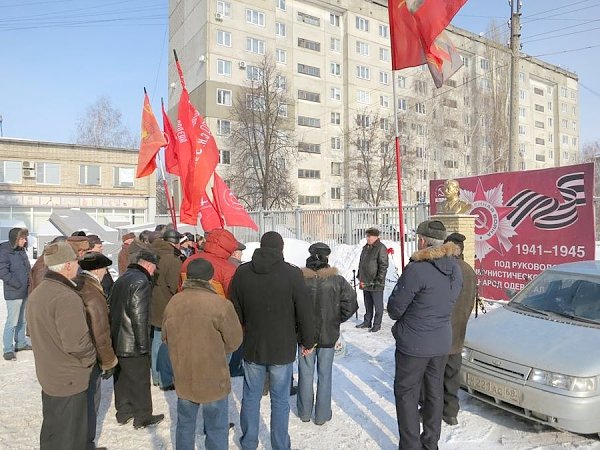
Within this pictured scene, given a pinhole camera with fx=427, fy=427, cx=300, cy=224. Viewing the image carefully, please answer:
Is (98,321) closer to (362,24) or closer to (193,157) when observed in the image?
(193,157)

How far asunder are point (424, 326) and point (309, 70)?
43.9m

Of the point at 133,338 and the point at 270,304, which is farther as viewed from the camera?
the point at 133,338

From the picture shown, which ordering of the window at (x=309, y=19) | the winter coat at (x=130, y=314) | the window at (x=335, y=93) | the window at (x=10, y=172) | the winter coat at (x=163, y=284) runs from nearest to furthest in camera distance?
the winter coat at (x=130, y=314), the winter coat at (x=163, y=284), the window at (x=10, y=172), the window at (x=309, y=19), the window at (x=335, y=93)

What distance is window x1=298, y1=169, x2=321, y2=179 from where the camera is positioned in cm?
4319

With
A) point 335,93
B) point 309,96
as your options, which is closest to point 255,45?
point 309,96

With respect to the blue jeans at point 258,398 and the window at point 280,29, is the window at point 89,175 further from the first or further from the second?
the blue jeans at point 258,398

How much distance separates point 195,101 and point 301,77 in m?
11.0

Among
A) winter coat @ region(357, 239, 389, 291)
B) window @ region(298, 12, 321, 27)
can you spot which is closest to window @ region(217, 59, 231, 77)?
window @ region(298, 12, 321, 27)

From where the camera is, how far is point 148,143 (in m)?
9.00

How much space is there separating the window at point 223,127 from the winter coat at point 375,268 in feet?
110

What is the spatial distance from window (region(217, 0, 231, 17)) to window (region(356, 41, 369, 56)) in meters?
15.1

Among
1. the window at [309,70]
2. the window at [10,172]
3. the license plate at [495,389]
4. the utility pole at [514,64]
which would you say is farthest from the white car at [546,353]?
the window at [309,70]

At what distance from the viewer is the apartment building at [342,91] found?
37.6m

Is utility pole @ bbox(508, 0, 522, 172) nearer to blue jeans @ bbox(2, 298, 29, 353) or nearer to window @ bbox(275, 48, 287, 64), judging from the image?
blue jeans @ bbox(2, 298, 29, 353)
